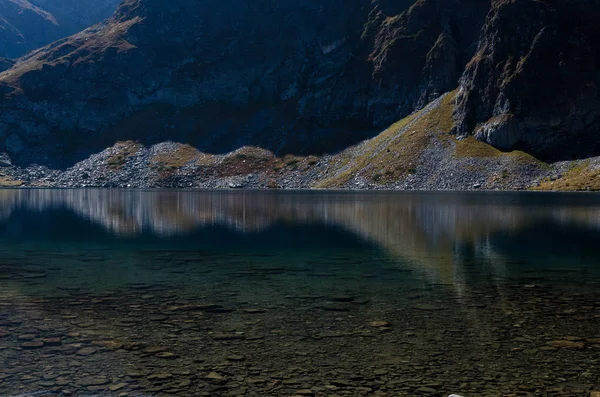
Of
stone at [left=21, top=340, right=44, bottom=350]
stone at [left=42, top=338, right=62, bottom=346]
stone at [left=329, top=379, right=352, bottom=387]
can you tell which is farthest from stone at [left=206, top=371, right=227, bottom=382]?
stone at [left=21, top=340, right=44, bottom=350]

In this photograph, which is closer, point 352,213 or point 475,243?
point 475,243

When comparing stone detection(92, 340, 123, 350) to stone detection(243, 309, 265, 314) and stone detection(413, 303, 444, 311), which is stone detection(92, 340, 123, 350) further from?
stone detection(413, 303, 444, 311)

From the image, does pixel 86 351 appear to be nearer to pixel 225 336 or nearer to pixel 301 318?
pixel 225 336

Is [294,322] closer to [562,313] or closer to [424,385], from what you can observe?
[424,385]


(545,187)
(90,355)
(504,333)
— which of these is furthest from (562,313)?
(545,187)

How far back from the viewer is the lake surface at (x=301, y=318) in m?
15.8

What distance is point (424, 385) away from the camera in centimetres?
1538

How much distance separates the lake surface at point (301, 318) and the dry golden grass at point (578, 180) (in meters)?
119

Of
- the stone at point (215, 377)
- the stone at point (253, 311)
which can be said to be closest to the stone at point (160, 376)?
the stone at point (215, 377)

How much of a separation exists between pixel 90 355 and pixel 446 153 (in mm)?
182718

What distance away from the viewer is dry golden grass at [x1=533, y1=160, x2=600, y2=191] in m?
155

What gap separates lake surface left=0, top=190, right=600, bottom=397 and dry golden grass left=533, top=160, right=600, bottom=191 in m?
119

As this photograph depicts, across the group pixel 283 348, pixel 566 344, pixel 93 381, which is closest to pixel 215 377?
pixel 283 348

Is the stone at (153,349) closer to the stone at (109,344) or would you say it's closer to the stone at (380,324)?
A: the stone at (109,344)
